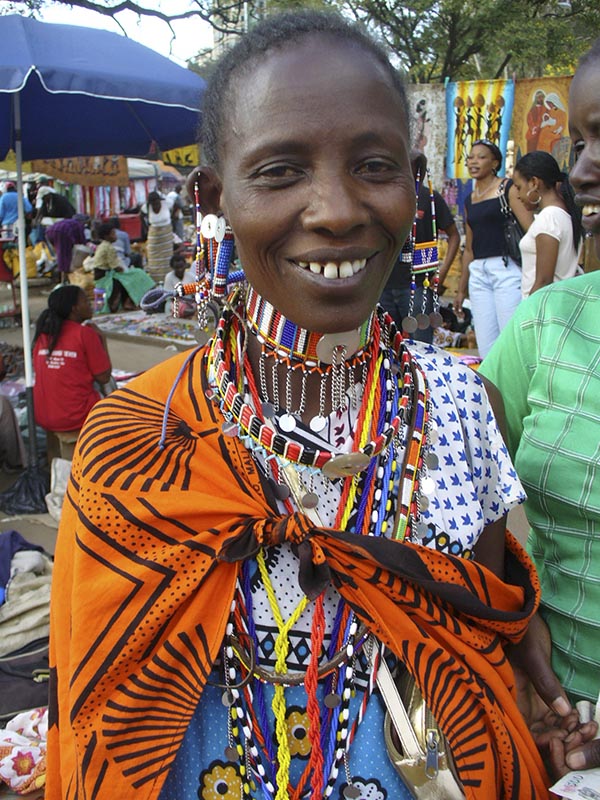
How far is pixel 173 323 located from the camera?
10.5 meters

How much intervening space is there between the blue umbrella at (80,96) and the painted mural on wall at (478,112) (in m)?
4.85

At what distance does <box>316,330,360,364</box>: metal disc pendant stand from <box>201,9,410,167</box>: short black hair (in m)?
0.34

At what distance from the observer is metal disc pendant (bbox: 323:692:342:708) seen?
1151 mm

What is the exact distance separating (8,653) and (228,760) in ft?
7.60

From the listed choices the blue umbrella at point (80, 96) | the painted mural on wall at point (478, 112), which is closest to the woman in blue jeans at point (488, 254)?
Result: the blue umbrella at point (80, 96)

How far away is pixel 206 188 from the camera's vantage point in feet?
4.10

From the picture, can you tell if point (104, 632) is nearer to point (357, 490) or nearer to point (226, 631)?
point (226, 631)

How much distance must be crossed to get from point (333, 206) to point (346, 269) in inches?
3.9

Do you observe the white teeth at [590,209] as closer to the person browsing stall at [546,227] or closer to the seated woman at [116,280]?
the person browsing stall at [546,227]

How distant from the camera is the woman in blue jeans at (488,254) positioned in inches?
235

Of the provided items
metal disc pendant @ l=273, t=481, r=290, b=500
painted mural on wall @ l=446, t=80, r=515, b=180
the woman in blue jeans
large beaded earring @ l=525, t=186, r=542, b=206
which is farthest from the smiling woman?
painted mural on wall @ l=446, t=80, r=515, b=180

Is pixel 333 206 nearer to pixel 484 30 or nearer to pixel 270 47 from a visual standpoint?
pixel 270 47

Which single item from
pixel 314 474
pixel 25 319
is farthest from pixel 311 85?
pixel 25 319

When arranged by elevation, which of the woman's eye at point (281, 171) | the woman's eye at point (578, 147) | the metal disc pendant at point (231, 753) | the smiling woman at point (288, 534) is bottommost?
the metal disc pendant at point (231, 753)
